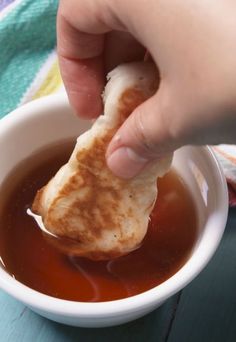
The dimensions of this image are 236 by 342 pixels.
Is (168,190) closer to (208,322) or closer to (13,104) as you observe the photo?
(208,322)

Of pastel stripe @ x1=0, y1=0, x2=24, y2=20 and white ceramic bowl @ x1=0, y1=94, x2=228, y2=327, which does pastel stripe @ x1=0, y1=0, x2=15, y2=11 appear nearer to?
pastel stripe @ x1=0, y1=0, x2=24, y2=20

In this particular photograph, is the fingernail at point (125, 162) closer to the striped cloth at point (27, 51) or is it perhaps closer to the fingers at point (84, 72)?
the fingers at point (84, 72)

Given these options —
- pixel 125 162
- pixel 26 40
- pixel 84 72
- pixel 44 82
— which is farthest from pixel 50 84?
pixel 125 162

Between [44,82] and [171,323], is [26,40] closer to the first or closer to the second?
[44,82]

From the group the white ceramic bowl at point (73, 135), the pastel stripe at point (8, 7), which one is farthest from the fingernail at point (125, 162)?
the pastel stripe at point (8, 7)

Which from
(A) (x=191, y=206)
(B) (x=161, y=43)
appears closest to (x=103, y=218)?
(A) (x=191, y=206)

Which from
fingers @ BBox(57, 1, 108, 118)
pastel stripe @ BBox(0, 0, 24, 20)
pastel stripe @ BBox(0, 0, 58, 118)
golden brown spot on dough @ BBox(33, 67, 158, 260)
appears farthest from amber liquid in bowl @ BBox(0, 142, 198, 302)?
pastel stripe @ BBox(0, 0, 24, 20)
